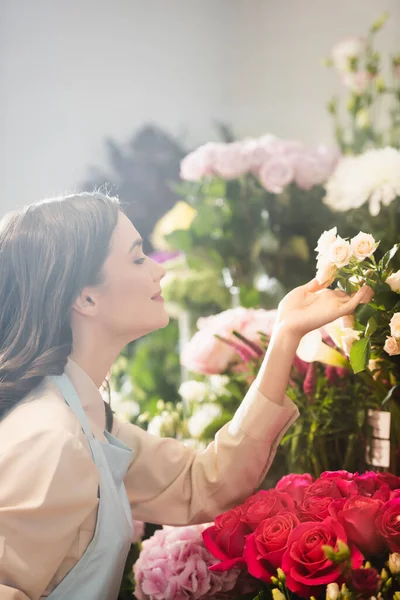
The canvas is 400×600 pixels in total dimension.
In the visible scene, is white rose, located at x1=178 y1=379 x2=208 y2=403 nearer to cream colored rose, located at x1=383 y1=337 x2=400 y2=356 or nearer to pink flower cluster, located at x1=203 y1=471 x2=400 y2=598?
pink flower cluster, located at x1=203 y1=471 x2=400 y2=598

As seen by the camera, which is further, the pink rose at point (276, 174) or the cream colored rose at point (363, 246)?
the pink rose at point (276, 174)

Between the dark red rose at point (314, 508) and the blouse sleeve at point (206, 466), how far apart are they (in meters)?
0.12

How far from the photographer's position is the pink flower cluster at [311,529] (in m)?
0.74

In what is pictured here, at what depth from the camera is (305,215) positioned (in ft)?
4.42

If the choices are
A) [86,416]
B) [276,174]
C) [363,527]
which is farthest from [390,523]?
[276,174]

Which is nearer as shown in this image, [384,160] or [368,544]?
[368,544]

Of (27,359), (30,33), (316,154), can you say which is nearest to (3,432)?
(27,359)

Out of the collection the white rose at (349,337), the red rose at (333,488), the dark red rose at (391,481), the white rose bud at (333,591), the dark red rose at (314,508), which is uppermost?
the white rose at (349,337)

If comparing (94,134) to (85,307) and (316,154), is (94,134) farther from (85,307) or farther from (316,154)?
(85,307)

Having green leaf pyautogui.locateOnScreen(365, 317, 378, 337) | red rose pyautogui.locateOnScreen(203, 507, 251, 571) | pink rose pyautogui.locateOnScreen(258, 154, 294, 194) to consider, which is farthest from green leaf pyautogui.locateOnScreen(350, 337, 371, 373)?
pink rose pyautogui.locateOnScreen(258, 154, 294, 194)

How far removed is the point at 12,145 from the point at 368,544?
1.36 m

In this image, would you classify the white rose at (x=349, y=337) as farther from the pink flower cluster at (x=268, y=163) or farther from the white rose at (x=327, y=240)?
the pink flower cluster at (x=268, y=163)

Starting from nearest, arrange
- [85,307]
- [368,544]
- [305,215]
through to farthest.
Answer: [368,544], [85,307], [305,215]

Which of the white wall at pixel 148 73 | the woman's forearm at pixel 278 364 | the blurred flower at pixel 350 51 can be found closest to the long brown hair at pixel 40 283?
the woman's forearm at pixel 278 364
